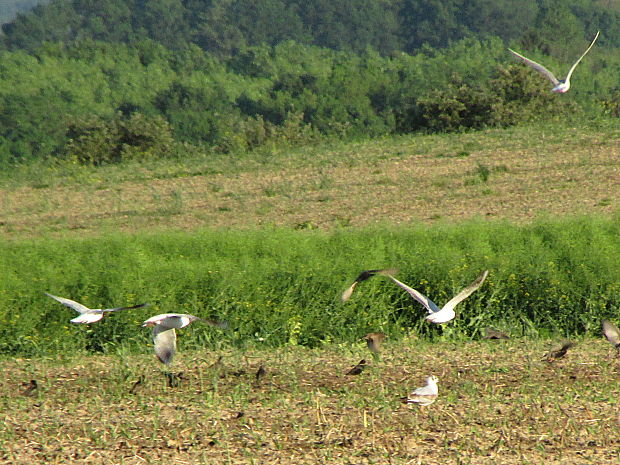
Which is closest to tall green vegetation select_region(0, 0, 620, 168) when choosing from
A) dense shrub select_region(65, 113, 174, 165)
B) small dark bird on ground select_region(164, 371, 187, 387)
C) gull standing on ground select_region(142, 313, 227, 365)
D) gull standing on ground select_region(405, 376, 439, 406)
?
dense shrub select_region(65, 113, 174, 165)

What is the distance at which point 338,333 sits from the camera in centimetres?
775

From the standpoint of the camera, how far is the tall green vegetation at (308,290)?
7547 mm

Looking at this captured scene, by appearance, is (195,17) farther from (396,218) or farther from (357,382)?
(357,382)

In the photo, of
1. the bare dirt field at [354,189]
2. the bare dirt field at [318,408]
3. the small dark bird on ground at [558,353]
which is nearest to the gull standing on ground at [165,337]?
the bare dirt field at [318,408]

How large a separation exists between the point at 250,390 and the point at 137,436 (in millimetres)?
989

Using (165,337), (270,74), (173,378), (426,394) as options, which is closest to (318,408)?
(426,394)

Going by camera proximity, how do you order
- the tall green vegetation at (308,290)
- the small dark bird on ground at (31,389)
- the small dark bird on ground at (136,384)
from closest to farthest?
the small dark bird on ground at (136,384), the small dark bird on ground at (31,389), the tall green vegetation at (308,290)

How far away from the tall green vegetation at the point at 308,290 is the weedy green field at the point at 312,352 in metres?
0.02

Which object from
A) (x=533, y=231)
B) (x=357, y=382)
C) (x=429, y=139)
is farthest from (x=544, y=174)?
(x=357, y=382)

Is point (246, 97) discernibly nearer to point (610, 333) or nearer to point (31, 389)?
point (31, 389)

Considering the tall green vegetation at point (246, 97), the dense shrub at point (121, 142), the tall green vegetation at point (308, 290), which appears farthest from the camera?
the tall green vegetation at point (246, 97)

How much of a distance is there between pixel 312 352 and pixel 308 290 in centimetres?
77

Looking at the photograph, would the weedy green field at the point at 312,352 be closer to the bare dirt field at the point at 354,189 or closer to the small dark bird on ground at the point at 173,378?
the small dark bird on ground at the point at 173,378

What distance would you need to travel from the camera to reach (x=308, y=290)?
7879 mm
